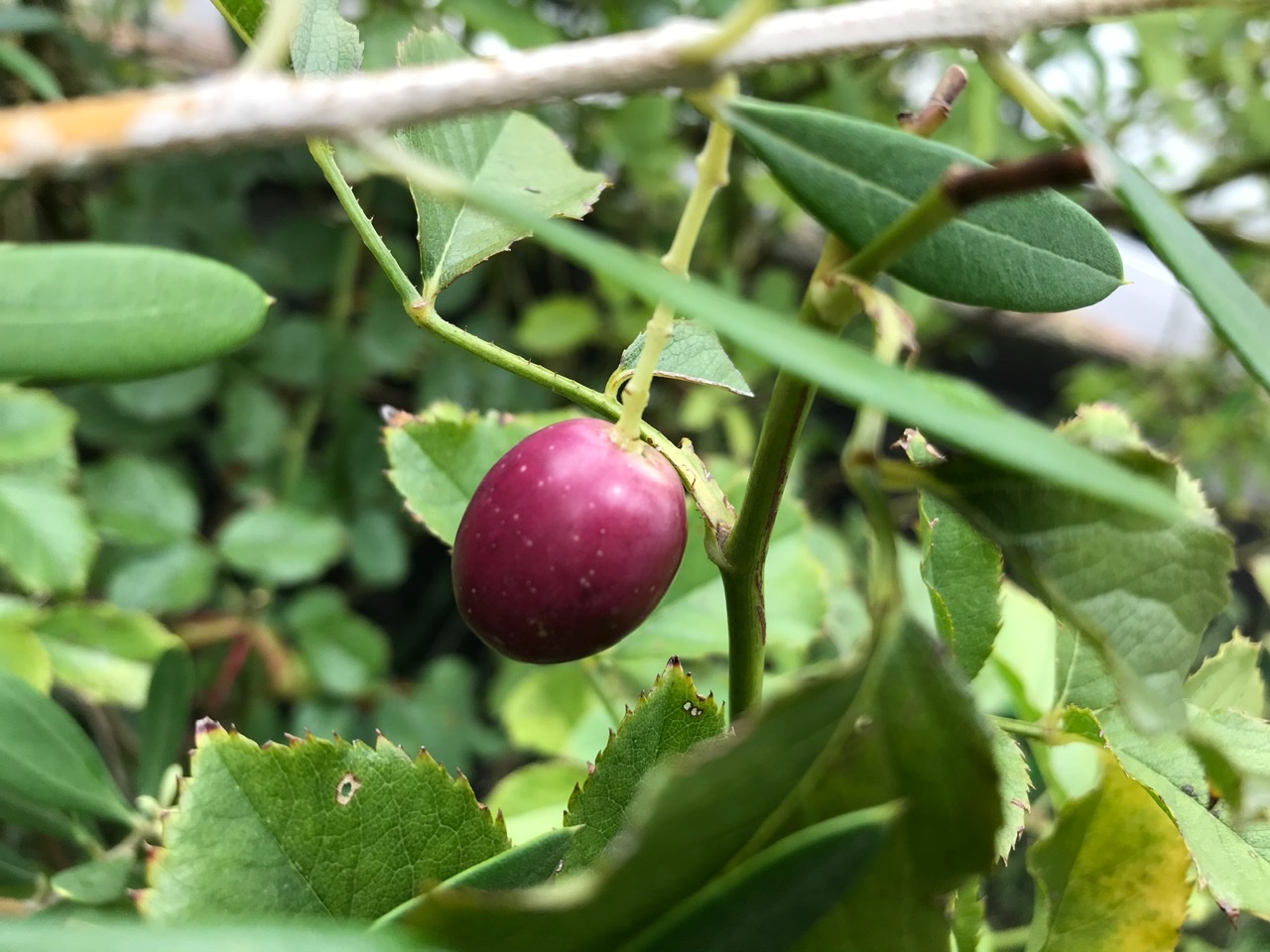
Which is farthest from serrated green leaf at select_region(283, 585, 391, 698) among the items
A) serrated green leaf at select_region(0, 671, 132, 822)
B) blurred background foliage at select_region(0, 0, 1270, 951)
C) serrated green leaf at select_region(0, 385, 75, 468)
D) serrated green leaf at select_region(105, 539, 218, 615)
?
serrated green leaf at select_region(0, 671, 132, 822)

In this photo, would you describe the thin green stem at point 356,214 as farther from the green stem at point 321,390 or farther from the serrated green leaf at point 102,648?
the green stem at point 321,390

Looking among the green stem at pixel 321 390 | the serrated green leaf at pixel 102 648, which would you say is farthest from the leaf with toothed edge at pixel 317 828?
the green stem at pixel 321 390

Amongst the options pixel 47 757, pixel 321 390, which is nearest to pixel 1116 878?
pixel 47 757

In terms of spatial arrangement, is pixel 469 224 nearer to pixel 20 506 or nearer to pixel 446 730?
pixel 20 506

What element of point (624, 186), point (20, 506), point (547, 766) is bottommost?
point (547, 766)

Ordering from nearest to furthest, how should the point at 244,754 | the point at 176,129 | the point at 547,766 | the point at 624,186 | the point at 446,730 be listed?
1. the point at 176,129
2. the point at 244,754
3. the point at 547,766
4. the point at 446,730
5. the point at 624,186

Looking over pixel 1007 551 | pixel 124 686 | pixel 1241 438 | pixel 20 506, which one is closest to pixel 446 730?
pixel 124 686

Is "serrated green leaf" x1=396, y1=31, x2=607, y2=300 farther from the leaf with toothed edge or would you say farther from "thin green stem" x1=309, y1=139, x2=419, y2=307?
the leaf with toothed edge
